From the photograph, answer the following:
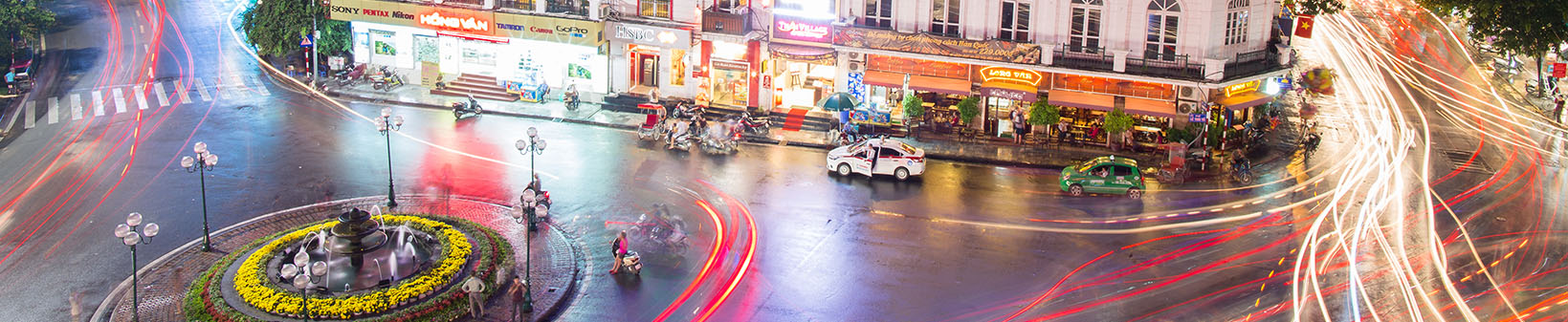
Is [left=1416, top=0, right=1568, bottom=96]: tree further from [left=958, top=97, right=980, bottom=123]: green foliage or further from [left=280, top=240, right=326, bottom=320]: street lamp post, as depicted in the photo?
[left=280, top=240, right=326, bottom=320]: street lamp post

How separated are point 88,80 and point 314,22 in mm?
11352

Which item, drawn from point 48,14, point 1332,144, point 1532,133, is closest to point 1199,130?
point 1332,144

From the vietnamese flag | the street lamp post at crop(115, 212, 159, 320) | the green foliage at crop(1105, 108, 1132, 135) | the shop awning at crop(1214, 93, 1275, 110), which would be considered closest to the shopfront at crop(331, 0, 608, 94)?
the green foliage at crop(1105, 108, 1132, 135)

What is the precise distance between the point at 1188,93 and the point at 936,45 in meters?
10.3

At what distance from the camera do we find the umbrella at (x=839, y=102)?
5200 centimetres

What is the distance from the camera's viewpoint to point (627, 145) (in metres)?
51.1

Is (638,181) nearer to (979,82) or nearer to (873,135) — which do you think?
(873,135)

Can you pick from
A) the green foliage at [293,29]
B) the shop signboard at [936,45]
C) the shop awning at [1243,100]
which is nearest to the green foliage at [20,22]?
the green foliage at [293,29]

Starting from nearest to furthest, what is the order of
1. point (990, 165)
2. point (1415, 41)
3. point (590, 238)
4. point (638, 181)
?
point (590, 238), point (638, 181), point (990, 165), point (1415, 41)

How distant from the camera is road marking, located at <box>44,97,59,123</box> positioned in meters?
53.2

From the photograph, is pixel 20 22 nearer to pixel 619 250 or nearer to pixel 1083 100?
pixel 619 250

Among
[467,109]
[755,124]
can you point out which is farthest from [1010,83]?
[467,109]

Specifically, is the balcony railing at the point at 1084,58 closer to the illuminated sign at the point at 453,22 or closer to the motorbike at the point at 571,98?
the motorbike at the point at 571,98

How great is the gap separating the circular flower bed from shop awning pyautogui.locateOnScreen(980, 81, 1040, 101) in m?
22.8
